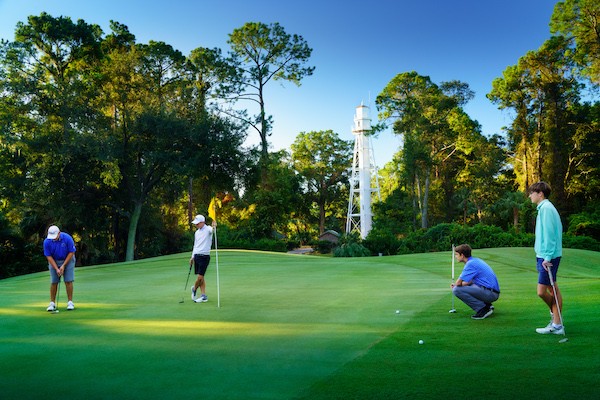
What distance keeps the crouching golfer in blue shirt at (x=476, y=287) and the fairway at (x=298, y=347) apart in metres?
0.29

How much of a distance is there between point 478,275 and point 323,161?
243 feet

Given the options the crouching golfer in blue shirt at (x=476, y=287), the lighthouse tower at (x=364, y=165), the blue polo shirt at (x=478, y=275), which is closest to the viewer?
the crouching golfer in blue shirt at (x=476, y=287)

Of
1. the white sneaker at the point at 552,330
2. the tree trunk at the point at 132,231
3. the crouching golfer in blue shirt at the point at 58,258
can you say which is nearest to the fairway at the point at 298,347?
the white sneaker at the point at 552,330

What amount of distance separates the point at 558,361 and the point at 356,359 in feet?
8.13

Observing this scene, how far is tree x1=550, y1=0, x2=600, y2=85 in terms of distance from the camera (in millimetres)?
49344

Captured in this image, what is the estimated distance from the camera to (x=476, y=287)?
10.2 metres

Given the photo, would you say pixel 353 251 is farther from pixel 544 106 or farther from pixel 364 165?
pixel 544 106

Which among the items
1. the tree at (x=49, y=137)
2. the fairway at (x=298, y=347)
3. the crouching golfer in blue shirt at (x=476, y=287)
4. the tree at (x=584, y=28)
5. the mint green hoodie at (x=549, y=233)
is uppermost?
the tree at (x=584, y=28)

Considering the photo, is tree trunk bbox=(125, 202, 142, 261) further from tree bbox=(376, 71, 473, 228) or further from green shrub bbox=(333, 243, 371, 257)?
tree bbox=(376, 71, 473, 228)

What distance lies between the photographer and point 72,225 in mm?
43500

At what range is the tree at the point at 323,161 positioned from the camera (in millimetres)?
83812

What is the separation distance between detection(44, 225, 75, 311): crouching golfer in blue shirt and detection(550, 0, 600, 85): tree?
1959 inches

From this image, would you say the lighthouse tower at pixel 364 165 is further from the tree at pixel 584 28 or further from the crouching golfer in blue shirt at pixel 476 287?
the crouching golfer in blue shirt at pixel 476 287

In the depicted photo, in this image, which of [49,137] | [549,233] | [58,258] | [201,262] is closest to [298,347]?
[549,233]
